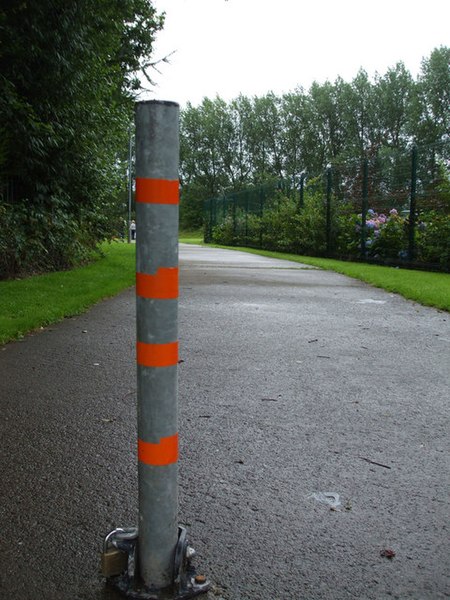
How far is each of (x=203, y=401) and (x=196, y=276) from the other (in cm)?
925

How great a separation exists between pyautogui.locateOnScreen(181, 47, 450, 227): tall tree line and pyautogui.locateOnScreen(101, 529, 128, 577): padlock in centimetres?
5909

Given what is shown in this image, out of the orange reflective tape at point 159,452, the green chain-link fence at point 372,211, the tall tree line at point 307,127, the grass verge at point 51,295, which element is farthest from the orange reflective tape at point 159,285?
the tall tree line at point 307,127

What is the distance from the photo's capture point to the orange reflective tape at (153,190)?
175 centimetres

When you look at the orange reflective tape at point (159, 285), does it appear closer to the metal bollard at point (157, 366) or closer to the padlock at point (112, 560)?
the metal bollard at point (157, 366)

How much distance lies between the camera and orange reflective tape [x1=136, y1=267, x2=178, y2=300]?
1777 mm

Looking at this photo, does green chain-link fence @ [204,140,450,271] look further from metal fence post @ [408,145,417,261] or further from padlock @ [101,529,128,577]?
padlock @ [101,529,128,577]

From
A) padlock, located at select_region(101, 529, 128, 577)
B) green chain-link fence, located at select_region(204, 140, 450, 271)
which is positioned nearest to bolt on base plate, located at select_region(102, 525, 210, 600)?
padlock, located at select_region(101, 529, 128, 577)

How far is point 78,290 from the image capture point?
884 centimetres

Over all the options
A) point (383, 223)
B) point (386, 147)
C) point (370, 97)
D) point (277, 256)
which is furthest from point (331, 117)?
point (383, 223)

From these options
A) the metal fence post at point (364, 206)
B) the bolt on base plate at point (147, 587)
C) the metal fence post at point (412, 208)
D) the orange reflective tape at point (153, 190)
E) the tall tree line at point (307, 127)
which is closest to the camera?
the orange reflective tape at point (153, 190)

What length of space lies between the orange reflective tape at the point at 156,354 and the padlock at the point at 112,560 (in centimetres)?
60

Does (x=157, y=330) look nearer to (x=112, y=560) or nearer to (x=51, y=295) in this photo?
(x=112, y=560)

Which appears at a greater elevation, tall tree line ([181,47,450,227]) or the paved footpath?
tall tree line ([181,47,450,227])

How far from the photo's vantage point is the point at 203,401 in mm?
3943
